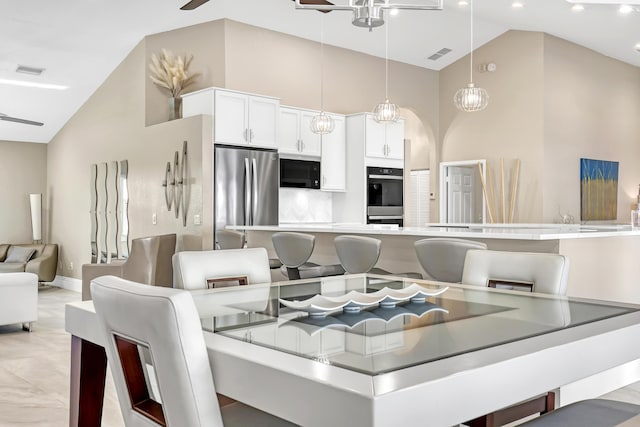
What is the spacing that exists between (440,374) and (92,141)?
28.0ft

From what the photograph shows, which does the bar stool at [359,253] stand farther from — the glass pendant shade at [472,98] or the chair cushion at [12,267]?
the chair cushion at [12,267]

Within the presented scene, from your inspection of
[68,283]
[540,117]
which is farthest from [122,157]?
[540,117]

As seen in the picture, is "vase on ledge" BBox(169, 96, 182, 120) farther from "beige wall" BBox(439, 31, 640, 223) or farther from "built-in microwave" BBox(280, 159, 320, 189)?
"beige wall" BBox(439, 31, 640, 223)

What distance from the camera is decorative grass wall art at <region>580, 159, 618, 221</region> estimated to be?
9508 mm

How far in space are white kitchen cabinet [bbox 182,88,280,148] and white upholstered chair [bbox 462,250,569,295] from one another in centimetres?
471

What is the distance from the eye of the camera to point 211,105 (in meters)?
6.69

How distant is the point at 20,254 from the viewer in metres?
9.20

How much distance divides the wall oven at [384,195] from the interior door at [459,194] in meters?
1.69

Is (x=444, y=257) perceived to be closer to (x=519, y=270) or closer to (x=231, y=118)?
(x=519, y=270)

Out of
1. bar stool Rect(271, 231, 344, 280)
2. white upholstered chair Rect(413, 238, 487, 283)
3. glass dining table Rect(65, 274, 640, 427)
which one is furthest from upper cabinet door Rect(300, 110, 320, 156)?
glass dining table Rect(65, 274, 640, 427)

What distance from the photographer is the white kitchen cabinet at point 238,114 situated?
6.70m

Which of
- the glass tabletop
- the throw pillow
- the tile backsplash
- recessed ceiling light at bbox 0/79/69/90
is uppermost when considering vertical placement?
recessed ceiling light at bbox 0/79/69/90

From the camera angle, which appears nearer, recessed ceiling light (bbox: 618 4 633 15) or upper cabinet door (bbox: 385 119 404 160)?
recessed ceiling light (bbox: 618 4 633 15)

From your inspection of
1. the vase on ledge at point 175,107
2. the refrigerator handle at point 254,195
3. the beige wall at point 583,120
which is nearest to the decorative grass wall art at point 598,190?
the beige wall at point 583,120
